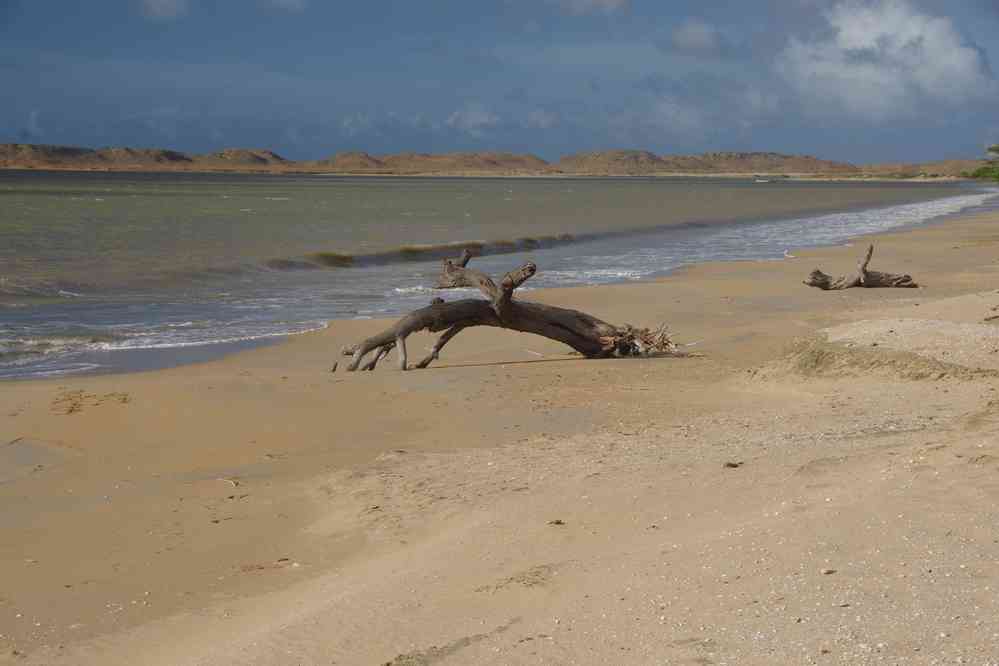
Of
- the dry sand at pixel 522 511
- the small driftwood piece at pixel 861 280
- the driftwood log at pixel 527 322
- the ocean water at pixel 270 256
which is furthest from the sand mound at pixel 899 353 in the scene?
the small driftwood piece at pixel 861 280

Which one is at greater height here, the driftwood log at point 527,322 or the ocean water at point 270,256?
the driftwood log at point 527,322

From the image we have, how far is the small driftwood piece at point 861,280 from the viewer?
19.3 m

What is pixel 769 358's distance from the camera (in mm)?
11797

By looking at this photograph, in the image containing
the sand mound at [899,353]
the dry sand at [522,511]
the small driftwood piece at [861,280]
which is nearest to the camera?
the dry sand at [522,511]

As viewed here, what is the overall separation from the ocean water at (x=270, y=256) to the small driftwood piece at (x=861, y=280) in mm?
4997

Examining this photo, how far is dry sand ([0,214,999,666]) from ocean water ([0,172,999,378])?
A: 4292mm

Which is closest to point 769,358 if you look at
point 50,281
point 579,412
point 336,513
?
point 579,412

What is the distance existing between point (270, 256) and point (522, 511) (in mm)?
23878

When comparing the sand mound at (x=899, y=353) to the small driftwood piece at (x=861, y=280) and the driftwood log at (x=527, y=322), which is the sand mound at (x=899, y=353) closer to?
the driftwood log at (x=527, y=322)

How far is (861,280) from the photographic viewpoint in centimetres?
1928

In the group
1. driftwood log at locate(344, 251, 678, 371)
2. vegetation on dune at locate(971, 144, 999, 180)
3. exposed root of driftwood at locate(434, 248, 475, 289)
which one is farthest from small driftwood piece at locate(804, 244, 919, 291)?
vegetation on dune at locate(971, 144, 999, 180)

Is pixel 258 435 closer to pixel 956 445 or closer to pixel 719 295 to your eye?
pixel 956 445

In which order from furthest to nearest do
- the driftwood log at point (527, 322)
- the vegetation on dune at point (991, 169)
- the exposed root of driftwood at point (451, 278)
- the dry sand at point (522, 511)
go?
the vegetation on dune at point (991, 169) < the exposed root of driftwood at point (451, 278) < the driftwood log at point (527, 322) < the dry sand at point (522, 511)

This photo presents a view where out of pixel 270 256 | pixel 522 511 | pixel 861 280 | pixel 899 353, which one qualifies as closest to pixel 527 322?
pixel 899 353
